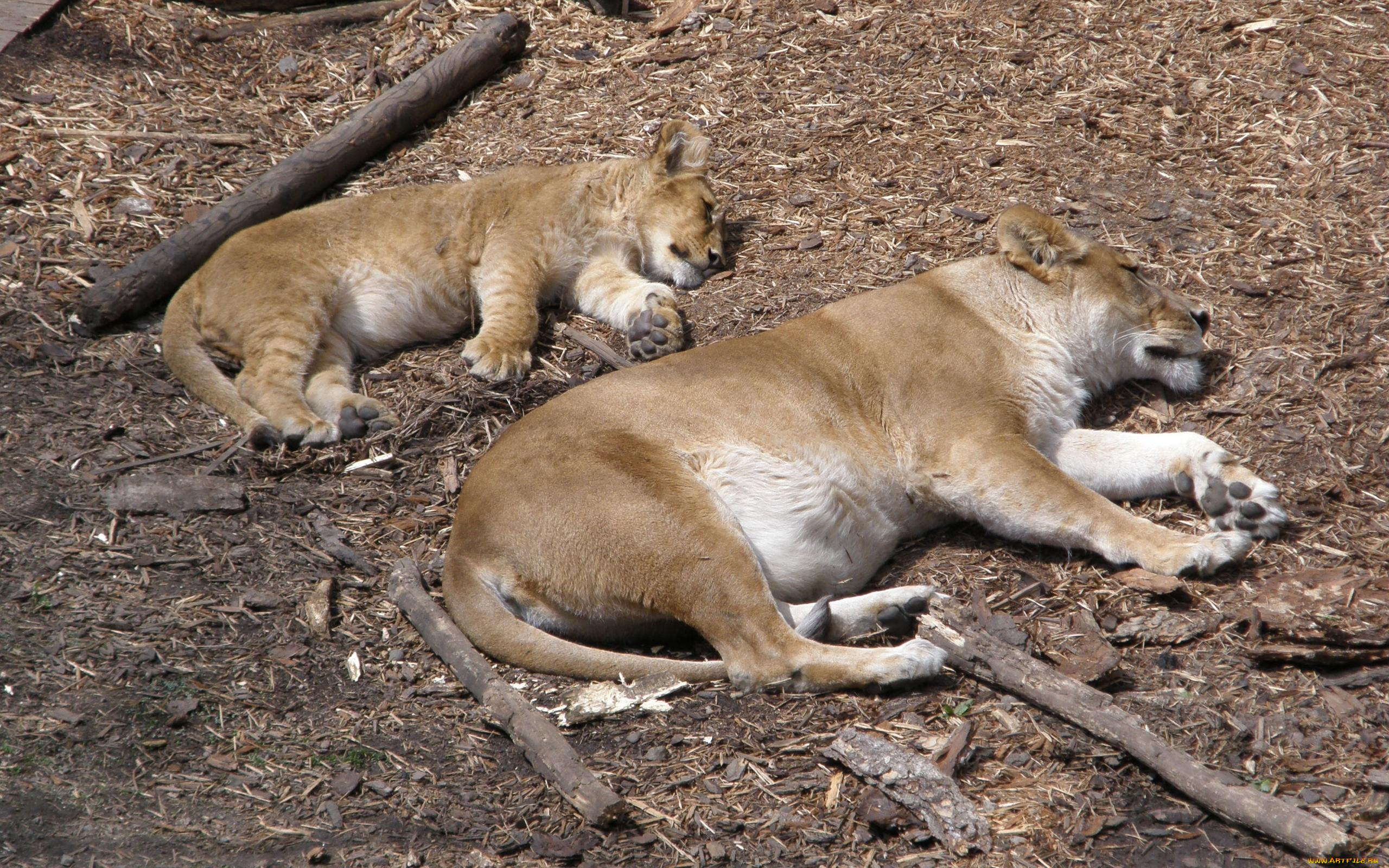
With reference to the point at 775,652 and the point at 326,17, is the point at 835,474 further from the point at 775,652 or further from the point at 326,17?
the point at 326,17

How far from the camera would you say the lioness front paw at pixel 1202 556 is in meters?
4.00

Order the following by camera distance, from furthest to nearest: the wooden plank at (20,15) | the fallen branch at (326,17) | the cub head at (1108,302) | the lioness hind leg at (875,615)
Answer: the fallen branch at (326,17) < the wooden plank at (20,15) < the cub head at (1108,302) < the lioness hind leg at (875,615)

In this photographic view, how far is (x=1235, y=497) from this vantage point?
4156 mm

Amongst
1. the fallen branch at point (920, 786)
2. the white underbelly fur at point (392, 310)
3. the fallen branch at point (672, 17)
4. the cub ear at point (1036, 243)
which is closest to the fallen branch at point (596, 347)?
the white underbelly fur at point (392, 310)

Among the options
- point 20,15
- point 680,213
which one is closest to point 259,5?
point 20,15

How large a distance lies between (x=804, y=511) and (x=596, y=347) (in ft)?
6.75

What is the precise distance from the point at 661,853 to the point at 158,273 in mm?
4356

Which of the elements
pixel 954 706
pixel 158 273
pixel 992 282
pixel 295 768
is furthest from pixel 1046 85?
pixel 295 768

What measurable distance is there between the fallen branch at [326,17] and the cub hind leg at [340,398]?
3.43 meters

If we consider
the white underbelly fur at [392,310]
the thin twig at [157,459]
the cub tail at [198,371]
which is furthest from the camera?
the white underbelly fur at [392,310]

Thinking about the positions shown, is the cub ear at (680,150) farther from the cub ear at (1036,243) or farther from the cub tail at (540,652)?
the cub tail at (540,652)

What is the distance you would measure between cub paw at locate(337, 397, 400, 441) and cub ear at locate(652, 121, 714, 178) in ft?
7.68

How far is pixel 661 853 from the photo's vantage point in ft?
10.5

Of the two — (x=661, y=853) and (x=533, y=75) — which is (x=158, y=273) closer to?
(x=533, y=75)
